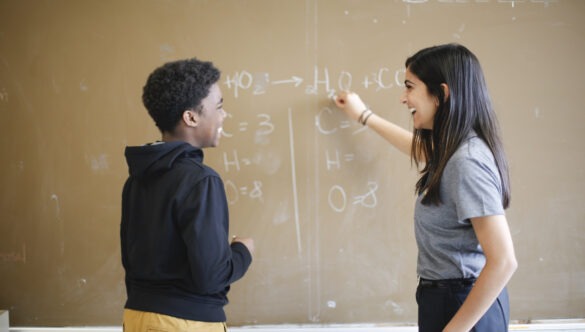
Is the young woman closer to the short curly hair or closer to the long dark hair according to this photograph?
the long dark hair

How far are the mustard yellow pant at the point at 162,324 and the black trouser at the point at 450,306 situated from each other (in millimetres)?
524

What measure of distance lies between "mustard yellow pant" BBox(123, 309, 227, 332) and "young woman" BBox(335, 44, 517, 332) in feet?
1.80

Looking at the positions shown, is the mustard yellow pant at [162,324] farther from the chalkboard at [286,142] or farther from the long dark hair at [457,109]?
the chalkboard at [286,142]

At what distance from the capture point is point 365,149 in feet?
5.87

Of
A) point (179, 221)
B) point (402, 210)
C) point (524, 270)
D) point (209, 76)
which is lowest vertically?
point (524, 270)

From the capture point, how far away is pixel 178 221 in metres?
1.05

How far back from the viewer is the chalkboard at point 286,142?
1.76 m

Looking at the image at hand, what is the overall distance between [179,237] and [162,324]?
0.20 meters

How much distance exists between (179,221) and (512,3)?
1529 millimetres

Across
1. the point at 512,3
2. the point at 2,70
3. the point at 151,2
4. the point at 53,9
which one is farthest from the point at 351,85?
the point at 2,70

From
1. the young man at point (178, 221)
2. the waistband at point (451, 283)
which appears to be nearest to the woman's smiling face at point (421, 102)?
the waistband at point (451, 283)

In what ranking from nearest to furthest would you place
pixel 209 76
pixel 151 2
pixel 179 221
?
pixel 179 221
pixel 209 76
pixel 151 2

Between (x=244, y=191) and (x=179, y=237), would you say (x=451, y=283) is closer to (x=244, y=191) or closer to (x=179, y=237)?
(x=179, y=237)

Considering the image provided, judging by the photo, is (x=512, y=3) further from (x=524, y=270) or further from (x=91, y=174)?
(x=91, y=174)
